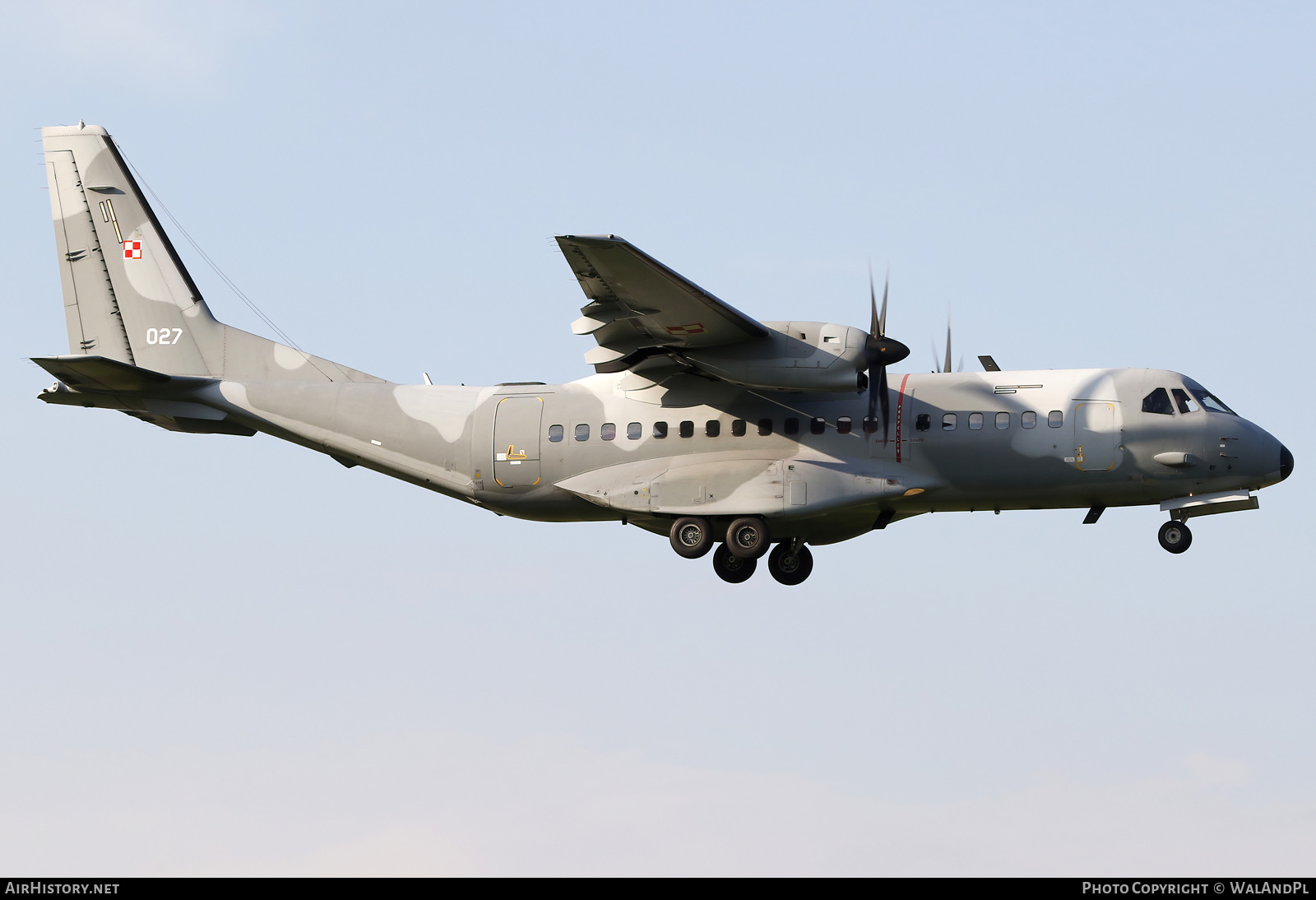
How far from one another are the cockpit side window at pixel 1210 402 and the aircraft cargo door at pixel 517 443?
31.5 feet

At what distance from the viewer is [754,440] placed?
21.6 metres

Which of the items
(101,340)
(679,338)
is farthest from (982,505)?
(101,340)

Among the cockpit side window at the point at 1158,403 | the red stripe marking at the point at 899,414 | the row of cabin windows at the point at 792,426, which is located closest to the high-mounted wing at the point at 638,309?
the row of cabin windows at the point at 792,426

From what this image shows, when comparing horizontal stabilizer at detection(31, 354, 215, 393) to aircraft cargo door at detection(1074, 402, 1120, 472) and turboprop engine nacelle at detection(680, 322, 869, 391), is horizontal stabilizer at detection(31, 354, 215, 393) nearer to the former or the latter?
turboprop engine nacelle at detection(680, 322, 869, 391)

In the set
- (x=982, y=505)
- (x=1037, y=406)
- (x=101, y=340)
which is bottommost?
(x=982, y=505)

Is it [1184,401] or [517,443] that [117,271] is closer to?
[517,443]

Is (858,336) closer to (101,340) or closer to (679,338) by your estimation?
(679,338)


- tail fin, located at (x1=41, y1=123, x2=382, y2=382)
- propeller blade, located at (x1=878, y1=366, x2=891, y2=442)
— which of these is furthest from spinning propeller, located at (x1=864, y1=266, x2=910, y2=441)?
tail fin, located at (x1=41, y1=123, x2=382, y2=382)

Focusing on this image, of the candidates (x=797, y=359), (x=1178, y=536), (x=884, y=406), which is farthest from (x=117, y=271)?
(x=1178, y=536)

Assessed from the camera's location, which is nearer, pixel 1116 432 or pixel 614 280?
pixel 614 280

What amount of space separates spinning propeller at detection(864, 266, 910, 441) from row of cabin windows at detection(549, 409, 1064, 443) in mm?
156

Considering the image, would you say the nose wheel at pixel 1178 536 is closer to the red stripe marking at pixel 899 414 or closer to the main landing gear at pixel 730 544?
the red stripe marking at pixel 899 414

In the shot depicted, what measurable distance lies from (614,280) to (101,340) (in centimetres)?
1032

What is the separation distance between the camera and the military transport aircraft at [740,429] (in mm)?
20469
